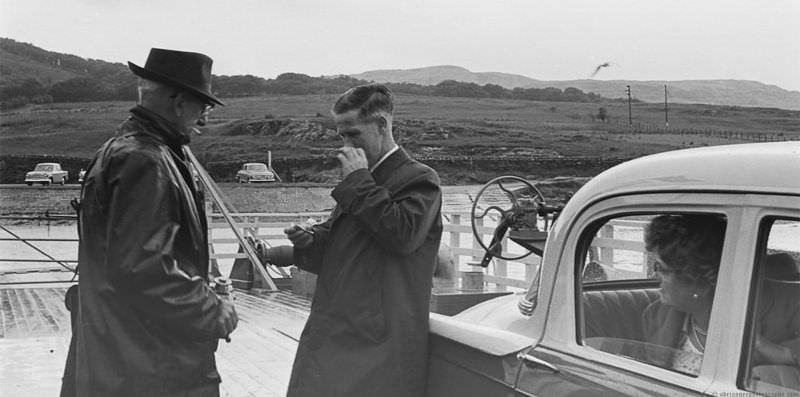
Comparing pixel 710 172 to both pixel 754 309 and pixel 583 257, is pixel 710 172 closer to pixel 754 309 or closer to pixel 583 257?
pixel 754 309

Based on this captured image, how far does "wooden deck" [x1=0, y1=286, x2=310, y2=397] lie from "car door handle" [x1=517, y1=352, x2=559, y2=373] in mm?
4523

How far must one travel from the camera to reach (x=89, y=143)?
10494cm

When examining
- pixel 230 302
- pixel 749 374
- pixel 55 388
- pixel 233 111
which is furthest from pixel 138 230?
pixel 233 111

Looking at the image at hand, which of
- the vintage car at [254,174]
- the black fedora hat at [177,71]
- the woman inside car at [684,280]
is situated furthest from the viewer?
the vintage car at [254,174]

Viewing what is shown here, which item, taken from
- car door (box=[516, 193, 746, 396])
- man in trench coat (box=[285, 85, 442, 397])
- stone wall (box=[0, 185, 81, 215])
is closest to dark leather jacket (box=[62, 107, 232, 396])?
man in trench coat (box=[285, 85, 442, 397])

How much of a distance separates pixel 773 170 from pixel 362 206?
1549 mm

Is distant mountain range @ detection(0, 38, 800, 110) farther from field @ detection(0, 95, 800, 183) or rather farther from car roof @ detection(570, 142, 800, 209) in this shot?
car roof @ detection(570, 142, 800, 209)

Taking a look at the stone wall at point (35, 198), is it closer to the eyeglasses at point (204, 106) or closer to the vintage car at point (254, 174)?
the vintage car at point (254, 174)

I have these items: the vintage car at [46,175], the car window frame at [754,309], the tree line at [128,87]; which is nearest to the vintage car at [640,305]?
the car window frame at [754,309]

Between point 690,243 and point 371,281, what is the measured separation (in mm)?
1308

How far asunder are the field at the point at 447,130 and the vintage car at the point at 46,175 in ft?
40.6

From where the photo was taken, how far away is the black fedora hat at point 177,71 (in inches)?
125

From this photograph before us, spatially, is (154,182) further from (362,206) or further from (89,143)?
(89,143)

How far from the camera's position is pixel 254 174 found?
72.2 m
